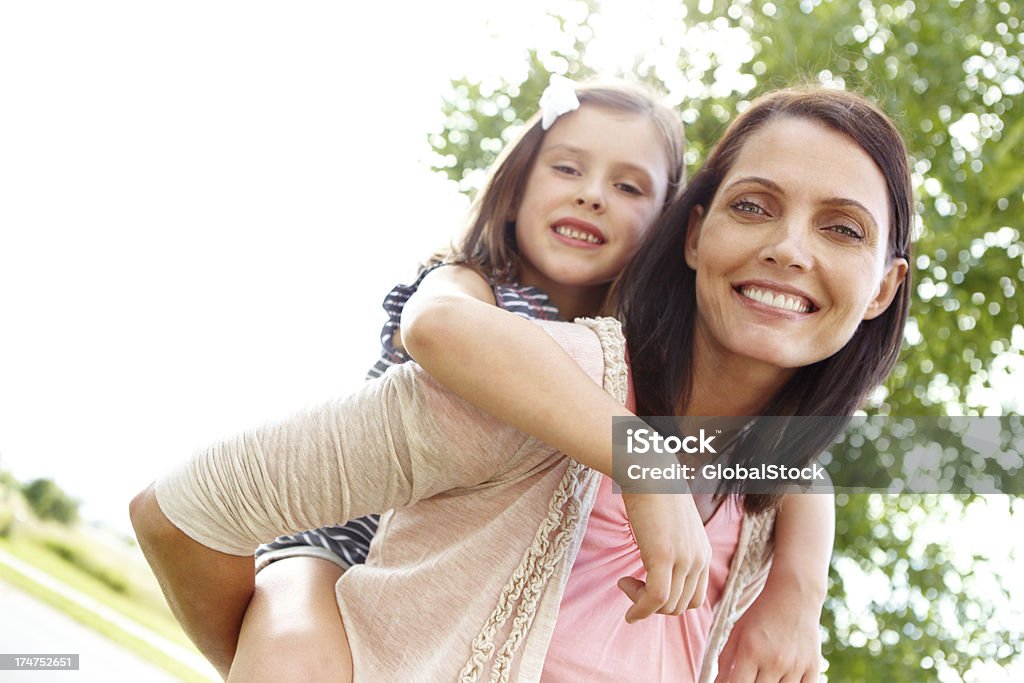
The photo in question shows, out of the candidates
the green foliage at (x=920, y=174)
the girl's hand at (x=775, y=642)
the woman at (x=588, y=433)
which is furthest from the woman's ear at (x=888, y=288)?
the green foliage at (x=920, y=174)

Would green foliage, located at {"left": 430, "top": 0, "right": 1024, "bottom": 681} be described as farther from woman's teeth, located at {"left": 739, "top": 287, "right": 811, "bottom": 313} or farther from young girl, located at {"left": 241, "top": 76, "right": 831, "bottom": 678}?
woman's teeth, located at {"left": 739, "top": 287, "right": 811, "bottom": 313}

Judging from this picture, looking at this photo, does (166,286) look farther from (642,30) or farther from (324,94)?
(642,30)

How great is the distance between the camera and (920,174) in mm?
1982

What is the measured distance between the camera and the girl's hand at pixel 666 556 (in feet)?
2.30

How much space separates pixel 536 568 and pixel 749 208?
41cm

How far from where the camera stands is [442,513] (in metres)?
0.83

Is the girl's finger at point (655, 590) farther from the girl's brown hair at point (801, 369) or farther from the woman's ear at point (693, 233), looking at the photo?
the woman's ear at point (693, 233)

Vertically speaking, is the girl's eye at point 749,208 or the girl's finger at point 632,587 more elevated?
the girl's eye at point 749,208

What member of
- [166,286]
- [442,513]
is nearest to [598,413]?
[442,513]

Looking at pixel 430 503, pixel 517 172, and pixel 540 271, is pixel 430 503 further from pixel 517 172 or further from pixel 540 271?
pixel 517 172

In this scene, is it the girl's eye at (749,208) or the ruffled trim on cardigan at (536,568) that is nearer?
the ruffled trim on cardigan at (536,568)

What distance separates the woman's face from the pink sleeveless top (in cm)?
14

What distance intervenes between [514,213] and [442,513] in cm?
71

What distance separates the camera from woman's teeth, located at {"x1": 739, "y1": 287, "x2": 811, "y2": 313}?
91 centimetres
